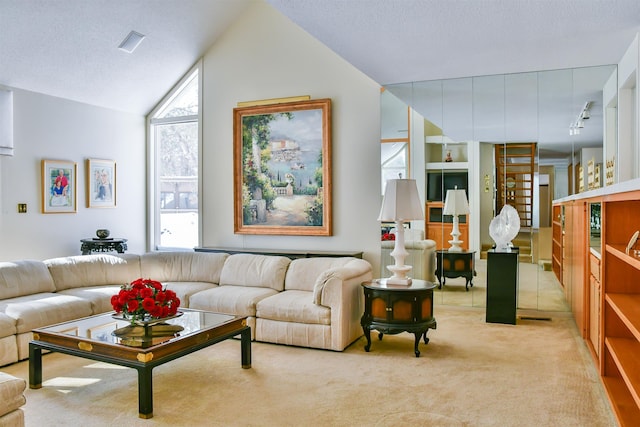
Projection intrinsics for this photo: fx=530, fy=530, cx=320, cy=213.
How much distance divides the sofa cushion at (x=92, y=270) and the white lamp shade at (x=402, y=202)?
2.99 meters

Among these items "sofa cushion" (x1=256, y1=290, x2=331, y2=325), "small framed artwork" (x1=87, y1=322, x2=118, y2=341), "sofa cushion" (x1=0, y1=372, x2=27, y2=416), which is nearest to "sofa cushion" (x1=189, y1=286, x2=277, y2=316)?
"sofa cushion" (x1=256, y1=290, x2=331, y2=325)

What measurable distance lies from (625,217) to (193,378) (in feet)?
10.3

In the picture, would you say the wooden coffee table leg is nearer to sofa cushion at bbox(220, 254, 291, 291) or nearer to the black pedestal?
sofa cushion at bbox(220, 254, 291, 291)

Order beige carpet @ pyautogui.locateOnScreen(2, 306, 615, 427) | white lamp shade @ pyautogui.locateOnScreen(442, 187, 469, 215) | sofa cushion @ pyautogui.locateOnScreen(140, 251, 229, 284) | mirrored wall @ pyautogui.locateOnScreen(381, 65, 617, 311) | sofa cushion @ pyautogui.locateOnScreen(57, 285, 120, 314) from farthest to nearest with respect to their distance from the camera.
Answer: white lamp shade @ pyautogui.locateOnScreen(442, 187, 469, 215) < sofa cushion @ pyautogui.locateOnScreen(140, 251, 229, 284) < mirrored wall @ pyautogui.locateOnScreen(381, 65, 617, 311) < sofa cushion @ pyautogui.locateOnScreen(57, 285, 120, 314) < beige carpet @ pyautogui.locateOnScreen(2, 306, 615, 427)

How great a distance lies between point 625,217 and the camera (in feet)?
11.1

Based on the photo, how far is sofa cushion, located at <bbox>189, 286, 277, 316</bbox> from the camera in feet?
16.2

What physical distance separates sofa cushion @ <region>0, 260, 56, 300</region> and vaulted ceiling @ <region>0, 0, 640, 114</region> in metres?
2.23

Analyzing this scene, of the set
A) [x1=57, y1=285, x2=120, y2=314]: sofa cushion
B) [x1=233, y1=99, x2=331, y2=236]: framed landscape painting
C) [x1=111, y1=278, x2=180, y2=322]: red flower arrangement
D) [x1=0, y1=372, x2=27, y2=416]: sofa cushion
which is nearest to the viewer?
[x1=0, y1=372, x2=27, y2=416]: sofa cushion

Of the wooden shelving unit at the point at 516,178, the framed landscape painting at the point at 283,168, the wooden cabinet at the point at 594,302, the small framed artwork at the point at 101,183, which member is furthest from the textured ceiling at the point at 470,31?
the small framed artwork at the point at 101,183

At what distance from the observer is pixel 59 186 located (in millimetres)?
6500

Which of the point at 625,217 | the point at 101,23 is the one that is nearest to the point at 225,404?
the point at 625,217

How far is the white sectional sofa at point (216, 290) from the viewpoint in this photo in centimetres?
450

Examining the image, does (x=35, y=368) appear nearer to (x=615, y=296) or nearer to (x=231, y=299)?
(x=231, y=299)

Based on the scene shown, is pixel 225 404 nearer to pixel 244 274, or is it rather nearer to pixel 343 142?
pixel 244 274
